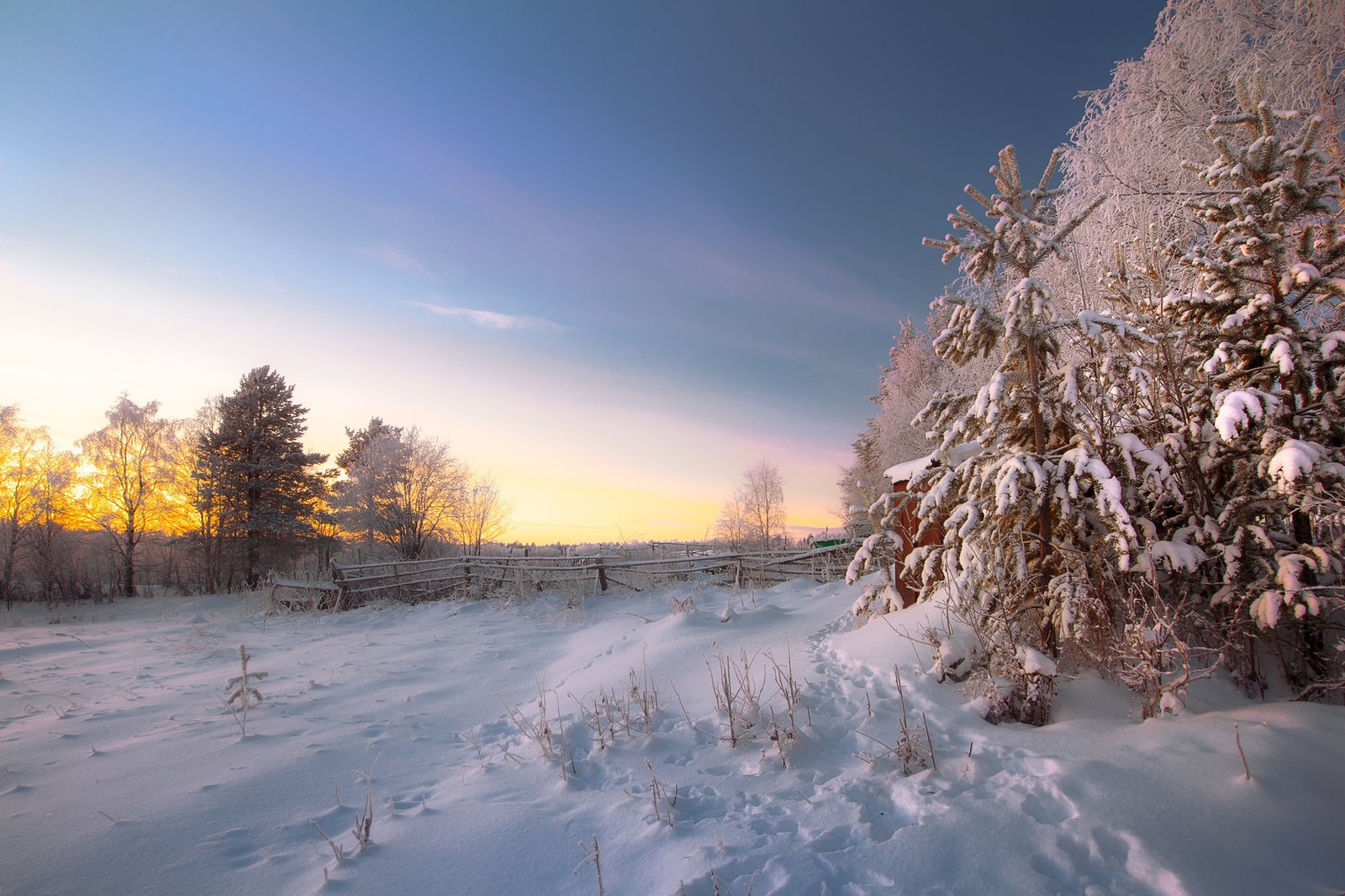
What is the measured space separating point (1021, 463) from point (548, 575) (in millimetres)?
12329

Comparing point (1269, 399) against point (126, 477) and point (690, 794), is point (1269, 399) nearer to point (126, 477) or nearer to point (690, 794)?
point (690, 794)

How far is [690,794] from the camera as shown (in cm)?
314

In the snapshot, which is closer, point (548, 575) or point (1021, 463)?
point (1021, 463)

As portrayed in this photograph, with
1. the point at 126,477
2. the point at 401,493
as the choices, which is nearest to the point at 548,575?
the point at 401,493

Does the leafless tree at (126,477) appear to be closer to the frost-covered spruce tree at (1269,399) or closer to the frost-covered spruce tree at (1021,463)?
the frost-covered spruce tree at (1021,463)

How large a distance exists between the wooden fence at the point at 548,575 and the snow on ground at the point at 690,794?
794cm

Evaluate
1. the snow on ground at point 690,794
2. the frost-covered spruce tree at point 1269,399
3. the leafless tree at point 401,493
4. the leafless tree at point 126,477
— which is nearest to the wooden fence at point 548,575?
the snow on ground at point 690,794

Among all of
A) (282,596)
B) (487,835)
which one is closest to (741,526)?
(282,596)

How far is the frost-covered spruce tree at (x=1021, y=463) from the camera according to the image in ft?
11.7

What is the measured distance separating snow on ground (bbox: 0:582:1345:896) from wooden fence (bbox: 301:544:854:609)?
794 cm

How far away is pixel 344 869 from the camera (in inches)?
102

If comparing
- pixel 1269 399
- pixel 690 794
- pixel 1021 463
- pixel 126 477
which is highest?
pixel 126 477

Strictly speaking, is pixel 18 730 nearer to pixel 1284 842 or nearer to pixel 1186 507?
pixel 1284 842

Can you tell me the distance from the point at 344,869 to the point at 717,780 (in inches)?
75.8
